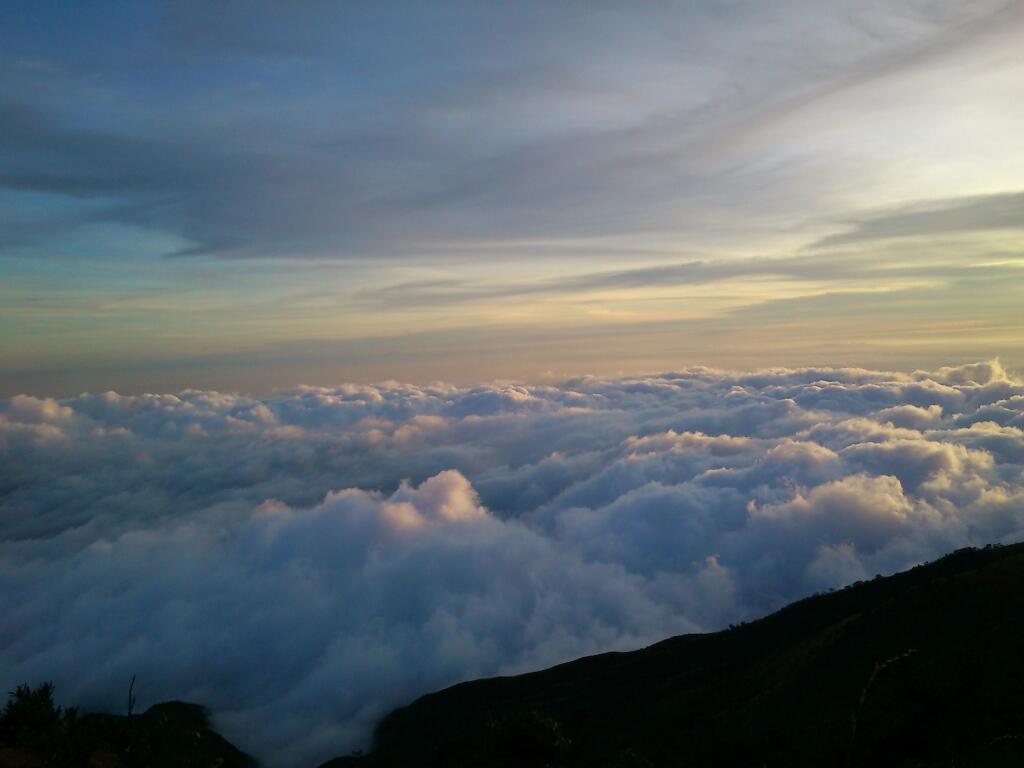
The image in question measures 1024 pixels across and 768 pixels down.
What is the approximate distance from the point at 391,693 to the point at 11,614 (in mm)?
146019

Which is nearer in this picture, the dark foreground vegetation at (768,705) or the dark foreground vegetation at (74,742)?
the dark foreground vegetation at (74,742)

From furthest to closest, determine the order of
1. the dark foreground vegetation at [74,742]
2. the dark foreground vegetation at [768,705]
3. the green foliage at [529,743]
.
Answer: the green foliage at [529,743] < the dark foreground vegetation at [768,705] < the dark foreground vegetation at [74,742]

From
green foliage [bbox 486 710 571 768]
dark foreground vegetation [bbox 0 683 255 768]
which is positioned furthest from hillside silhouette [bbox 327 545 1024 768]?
dark foreground vegetation [bbox 0 683 255 768]

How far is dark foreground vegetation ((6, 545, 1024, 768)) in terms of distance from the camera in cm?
2006

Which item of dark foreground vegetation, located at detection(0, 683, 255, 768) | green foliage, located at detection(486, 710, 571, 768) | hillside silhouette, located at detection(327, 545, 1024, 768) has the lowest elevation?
hillside silhouette, located at detection(327, 545, 1024, 768)

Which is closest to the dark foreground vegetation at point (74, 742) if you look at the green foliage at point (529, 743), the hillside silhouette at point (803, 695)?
the green foliage at point (529, 743)

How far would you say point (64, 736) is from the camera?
16609mm

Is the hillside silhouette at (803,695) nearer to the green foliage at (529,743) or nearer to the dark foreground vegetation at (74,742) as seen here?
the green foliage at (529,743)

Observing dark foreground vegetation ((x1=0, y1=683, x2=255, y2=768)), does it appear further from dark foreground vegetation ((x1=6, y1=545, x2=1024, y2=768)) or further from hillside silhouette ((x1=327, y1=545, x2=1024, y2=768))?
hillside silhouette ((x1=327, y1=545, x2=1024, y2=768))

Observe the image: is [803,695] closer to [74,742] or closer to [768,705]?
[768,705]

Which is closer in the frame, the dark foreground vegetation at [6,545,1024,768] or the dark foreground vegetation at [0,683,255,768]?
the dark foreground vegetation at [0,683,255,768]

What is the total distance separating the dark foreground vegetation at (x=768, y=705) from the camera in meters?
20.1

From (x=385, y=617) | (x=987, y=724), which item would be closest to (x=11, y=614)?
(x=385, y=617)

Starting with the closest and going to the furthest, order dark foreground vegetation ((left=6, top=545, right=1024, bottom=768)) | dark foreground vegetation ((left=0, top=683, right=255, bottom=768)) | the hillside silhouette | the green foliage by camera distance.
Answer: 1. dark foreground vegetation ((left=0, top=683, right=255, bottom=768))
2. dark foreground vegetation ((left=6, top=545, right=1024, bottom=768))
3. the green foliage
4. the hillside silhouette
